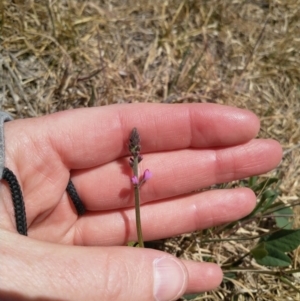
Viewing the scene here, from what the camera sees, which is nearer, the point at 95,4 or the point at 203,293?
the point at 203,293

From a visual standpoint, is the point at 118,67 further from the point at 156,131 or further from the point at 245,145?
the point at 245,145

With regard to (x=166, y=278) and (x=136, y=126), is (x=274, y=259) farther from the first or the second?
(x=136, y=126)

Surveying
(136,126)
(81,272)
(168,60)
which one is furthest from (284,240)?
(168,60)

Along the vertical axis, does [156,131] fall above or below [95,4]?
below

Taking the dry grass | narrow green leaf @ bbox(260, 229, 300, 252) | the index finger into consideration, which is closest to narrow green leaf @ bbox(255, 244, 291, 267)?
narrow green leaf @ bbox(260, 229, 300, 252)

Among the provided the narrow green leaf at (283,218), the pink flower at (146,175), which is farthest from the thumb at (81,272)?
the narrow green leaf at (283,218)

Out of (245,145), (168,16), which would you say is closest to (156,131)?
(245,145)
